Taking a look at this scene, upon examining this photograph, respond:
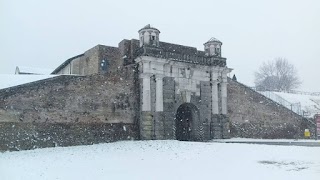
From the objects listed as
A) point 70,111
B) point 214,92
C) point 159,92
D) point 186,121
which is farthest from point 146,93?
point 214,92

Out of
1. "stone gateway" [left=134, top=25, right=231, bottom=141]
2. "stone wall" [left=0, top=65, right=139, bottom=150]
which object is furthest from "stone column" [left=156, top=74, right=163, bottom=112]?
"stone wall" [left=0, top=65, right=139, bottom=150]

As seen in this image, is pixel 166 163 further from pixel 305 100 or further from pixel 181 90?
pixel 305 100

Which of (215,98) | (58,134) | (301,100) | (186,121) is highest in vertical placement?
(301,100)

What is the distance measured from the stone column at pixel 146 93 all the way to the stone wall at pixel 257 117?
266 inches

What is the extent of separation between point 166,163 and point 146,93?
946cm

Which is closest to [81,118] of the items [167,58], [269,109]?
[167,58]

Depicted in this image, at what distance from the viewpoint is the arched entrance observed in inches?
939

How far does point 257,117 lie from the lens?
2683 cm

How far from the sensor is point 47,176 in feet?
34.9

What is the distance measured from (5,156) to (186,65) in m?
12.2

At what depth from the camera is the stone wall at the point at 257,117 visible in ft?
85.0

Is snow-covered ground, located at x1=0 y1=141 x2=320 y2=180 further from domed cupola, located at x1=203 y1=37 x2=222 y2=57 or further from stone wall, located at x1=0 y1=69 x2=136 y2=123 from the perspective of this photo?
domed cupola, located at x1=203 y1=37 x2=222 y2=57

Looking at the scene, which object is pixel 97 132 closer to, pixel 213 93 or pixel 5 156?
pixel 5 156

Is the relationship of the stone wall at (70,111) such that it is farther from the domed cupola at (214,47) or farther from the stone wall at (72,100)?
the domed cupola at (214,47)
